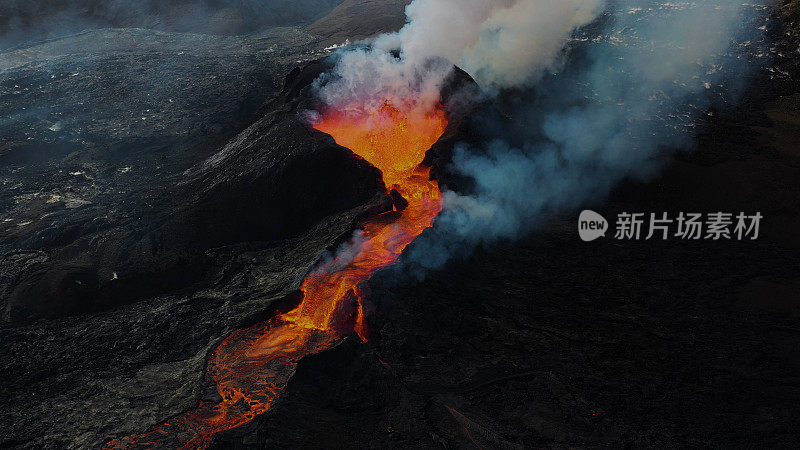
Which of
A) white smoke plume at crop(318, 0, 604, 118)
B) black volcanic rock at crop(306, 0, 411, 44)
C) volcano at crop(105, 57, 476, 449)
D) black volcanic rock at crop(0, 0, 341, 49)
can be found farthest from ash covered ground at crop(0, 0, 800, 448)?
black volcanic rock at crop(0, 0, 341, 49)

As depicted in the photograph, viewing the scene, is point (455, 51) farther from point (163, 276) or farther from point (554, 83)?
point (163, 276)

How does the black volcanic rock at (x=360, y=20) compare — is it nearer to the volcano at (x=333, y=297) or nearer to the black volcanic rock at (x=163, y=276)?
the volcano at (x=333, y=297)

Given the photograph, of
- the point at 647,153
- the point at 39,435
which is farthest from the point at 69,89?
the point at 647,153

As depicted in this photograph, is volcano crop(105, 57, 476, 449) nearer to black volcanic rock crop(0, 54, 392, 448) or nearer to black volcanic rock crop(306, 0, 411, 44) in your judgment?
black volcanic rock crop(0, 54, 392, 448)

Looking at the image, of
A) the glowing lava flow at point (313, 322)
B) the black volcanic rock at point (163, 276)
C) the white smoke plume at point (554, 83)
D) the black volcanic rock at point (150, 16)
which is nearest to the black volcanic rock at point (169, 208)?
the black volcanic rock at point (163, 276)

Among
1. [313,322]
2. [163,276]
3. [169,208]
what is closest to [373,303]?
[313,322]

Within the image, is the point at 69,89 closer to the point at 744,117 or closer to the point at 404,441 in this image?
the point at 404,441

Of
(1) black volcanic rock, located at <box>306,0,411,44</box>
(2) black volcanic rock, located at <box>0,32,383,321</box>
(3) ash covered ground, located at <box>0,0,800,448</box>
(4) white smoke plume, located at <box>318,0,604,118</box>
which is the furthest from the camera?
(1) black volcanic rock, located at <box>306,0,411,44</box>
